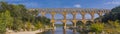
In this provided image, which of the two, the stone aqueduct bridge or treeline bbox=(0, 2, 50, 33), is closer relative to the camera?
treeline bbox=(0, 2, 50, 33)

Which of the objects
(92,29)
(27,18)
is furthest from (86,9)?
(92,29)

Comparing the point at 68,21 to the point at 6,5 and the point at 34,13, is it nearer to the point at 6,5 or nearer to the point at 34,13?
the point at 34,13

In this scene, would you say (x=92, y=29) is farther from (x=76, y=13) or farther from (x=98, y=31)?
(x=76, y=13)

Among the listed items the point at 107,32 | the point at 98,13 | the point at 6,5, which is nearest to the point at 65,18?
the point at 98,13

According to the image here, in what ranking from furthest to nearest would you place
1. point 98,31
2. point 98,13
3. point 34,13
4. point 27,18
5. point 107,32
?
point 98,13 → point 34,13 → point 27,18 → point 98,31 → point 107,32

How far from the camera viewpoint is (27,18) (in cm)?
10131

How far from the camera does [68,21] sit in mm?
131000

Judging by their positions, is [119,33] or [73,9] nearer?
[119,33]

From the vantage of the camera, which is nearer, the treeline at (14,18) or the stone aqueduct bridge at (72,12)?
the treeline at (14,18)

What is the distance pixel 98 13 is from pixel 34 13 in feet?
76.7

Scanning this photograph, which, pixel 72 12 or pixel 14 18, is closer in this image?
pixel 14 18

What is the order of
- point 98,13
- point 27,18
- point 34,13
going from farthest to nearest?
point 98,13
point 34,13
point 27,18

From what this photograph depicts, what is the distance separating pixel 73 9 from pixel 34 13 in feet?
57.9

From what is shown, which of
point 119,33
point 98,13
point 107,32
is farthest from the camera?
point 98,13
